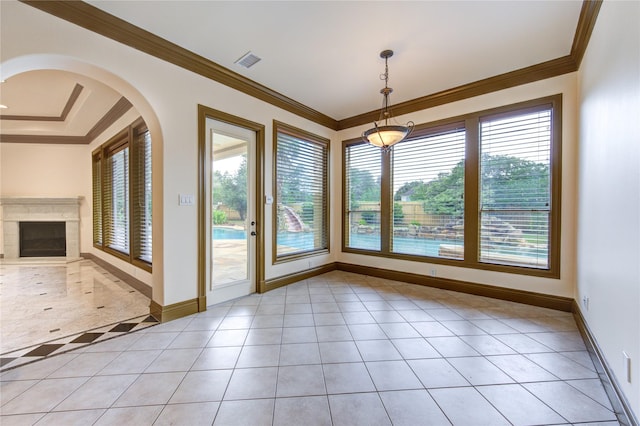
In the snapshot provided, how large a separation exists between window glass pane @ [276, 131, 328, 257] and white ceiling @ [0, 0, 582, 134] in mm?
1170

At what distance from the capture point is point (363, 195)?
16.5ft

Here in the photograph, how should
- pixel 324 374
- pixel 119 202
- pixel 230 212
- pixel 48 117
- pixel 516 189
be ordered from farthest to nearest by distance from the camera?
pixel 48 117
pixel 119 202
pixel 230 212
pixel 516 189
pixel 324 374

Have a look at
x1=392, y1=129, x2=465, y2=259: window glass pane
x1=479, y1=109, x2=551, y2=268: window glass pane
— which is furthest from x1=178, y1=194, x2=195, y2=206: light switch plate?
x1=479, y1=109, x2=551, y2=268: window glass pane

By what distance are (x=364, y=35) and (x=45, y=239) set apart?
8.30 meters

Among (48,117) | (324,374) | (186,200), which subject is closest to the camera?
(324,374)

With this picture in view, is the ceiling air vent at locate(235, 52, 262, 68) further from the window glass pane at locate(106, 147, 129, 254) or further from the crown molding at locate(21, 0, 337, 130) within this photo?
the window glass pane at locate(106, 147, 129, 254)

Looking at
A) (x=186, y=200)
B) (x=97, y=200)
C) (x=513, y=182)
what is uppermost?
(x=513, y=182)

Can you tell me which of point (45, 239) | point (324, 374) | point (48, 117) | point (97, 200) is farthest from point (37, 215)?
point (324, 374)

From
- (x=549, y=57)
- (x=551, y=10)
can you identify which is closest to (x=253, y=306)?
(x=551, y=10)

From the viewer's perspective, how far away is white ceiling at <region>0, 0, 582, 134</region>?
230 cm

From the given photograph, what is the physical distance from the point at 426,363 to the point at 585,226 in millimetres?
2161

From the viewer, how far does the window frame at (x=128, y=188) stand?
4078 mm

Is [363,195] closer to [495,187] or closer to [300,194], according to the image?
[300,194]

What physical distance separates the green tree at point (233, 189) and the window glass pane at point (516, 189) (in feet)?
11.1
